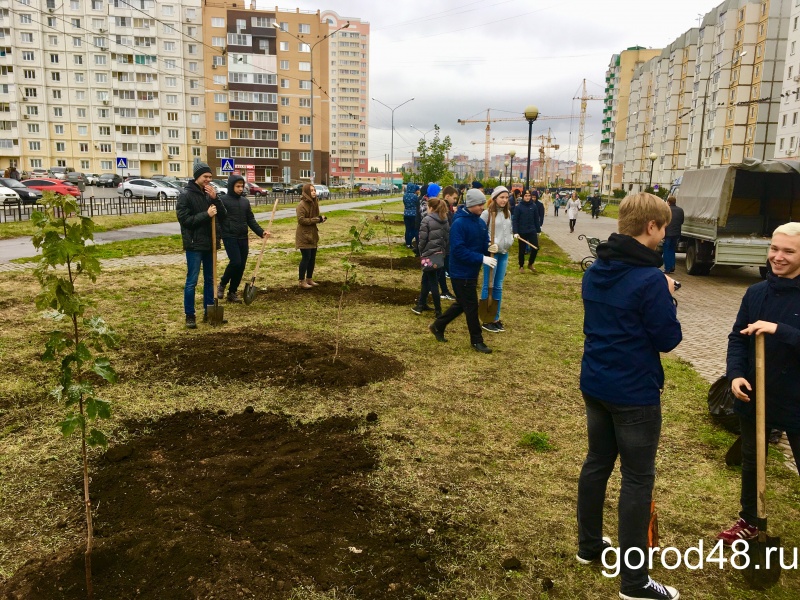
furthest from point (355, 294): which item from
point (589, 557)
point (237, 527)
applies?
point (589, 557)

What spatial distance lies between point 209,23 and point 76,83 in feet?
66.1

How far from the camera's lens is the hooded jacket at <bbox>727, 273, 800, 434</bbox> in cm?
314

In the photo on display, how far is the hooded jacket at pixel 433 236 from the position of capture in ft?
28.4

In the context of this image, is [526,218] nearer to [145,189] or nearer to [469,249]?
[469,249]

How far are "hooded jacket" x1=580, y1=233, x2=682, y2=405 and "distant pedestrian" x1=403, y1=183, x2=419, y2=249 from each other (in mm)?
13123

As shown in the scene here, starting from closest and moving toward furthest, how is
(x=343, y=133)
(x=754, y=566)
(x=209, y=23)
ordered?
(x=754, y=566) → (x=209, y=23) → (x=343, y=133)

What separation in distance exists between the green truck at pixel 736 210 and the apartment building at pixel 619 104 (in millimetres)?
103146

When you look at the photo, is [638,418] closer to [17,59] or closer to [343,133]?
[17,59]

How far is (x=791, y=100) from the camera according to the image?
180 feet

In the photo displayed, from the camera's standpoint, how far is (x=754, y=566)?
3.17m

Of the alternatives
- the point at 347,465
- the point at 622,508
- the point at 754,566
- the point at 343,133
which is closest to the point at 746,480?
the point at 754,566

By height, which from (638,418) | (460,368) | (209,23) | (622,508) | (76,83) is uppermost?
(209,23)

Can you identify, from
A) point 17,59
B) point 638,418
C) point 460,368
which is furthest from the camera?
point 17,59

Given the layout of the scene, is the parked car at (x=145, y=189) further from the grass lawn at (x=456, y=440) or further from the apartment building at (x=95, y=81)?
the apartment building at (x=95, y=81)
